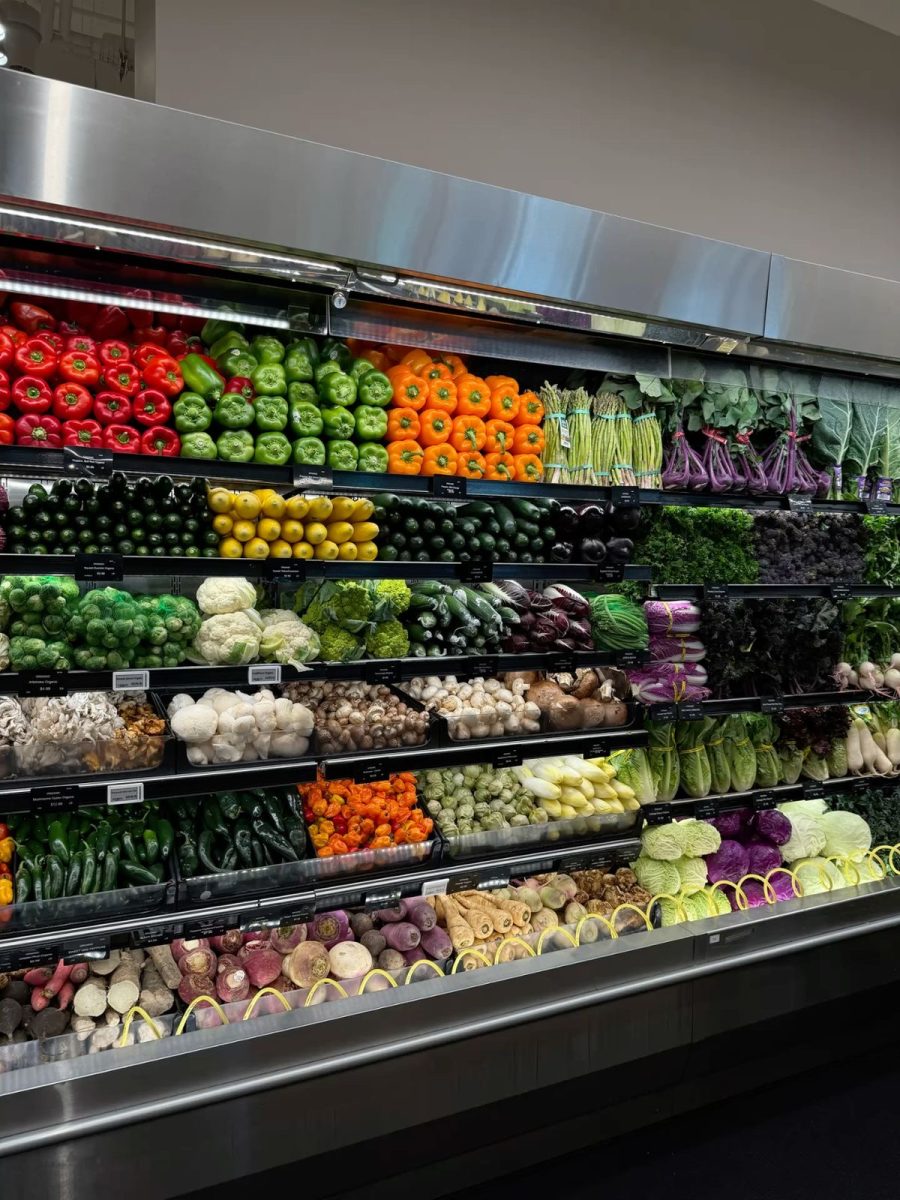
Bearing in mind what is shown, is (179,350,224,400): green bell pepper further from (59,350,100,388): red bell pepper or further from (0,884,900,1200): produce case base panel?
(0,884,900,1200): produce case base panel

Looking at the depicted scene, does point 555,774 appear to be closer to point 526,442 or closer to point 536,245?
point 526,442

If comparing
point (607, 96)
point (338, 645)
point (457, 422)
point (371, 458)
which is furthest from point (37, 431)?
point (607, 96)

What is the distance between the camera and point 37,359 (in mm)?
2539

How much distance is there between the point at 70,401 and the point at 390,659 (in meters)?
1.29

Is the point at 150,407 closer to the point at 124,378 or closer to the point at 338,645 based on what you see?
the point at 124,378

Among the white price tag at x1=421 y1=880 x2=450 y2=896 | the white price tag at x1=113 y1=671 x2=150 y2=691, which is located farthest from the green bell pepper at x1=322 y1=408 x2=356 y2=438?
the white price tag at x1=421 y1=880 x2=450 y2=896

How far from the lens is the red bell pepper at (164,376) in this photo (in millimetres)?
2680

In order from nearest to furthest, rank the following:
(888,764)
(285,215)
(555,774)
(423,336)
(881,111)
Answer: (285,215) < (423,336) < (555,774) < (888,764) < (881,111)

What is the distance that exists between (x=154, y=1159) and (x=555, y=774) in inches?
75.7

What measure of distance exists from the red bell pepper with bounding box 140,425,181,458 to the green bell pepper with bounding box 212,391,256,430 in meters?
0.15

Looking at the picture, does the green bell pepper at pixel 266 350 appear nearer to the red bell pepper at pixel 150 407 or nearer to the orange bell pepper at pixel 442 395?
the red bell pepper at pixel 150 407

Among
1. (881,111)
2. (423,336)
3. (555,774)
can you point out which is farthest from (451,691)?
(881,111)

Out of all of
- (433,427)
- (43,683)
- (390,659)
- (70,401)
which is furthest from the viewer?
(433,427)

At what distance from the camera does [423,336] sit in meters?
3.00
